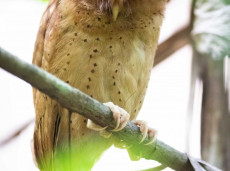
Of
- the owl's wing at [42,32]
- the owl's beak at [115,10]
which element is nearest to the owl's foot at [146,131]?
the owl's beak at [115,10]

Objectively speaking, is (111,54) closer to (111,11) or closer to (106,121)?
(111,11)

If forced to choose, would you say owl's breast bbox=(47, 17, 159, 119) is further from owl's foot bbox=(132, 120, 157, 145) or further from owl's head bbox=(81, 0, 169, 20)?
owl's foot bbox=(132, 120, 157, 145)

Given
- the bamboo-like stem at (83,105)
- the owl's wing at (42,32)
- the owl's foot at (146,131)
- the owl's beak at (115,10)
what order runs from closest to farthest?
the bamboo-like stem at (83,105) → the owl's foot at (146,131) → the owl's beak at (115,10) → the owl's wing at (42,32)

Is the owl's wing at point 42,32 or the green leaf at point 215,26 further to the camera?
the owl's wing at point 42,32

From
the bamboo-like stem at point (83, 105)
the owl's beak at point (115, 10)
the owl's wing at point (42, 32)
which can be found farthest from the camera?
the owl's wing at point (42, 32)

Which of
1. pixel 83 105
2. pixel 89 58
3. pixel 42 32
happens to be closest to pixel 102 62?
pixel 89 58

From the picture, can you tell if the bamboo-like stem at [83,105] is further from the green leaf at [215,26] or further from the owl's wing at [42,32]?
the owl's wing at [42,32]

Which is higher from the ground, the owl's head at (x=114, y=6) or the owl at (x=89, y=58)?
the owl's head at (x=114, y=6)

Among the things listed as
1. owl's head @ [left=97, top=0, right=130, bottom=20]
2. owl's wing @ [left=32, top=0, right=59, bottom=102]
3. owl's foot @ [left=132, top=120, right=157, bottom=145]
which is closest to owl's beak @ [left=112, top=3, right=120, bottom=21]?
owl's head @ [left=97, top=0, right=130, bottom=20]
